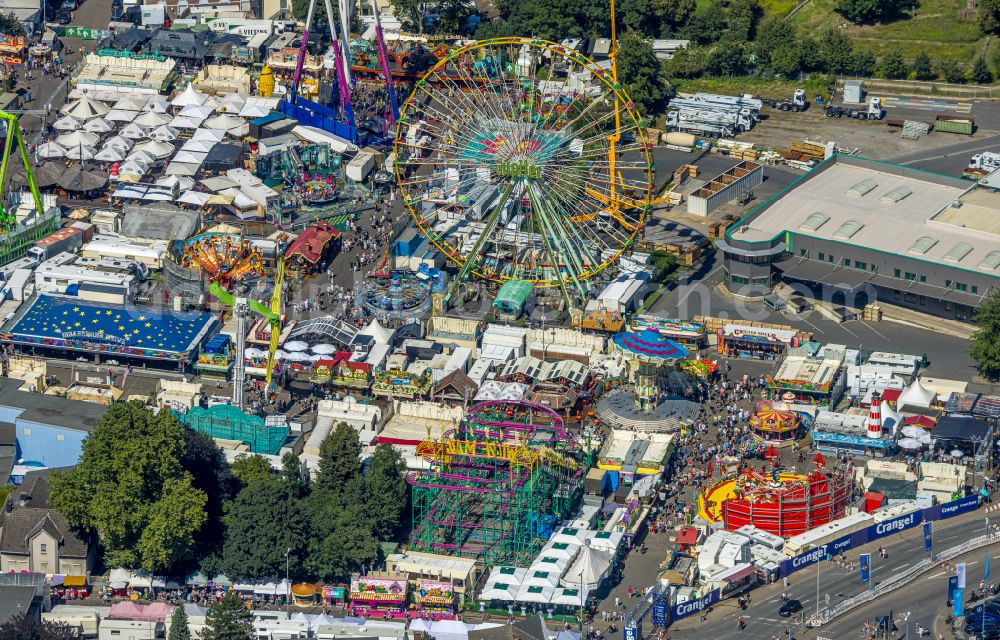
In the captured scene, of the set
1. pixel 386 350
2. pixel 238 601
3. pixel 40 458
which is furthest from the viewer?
pixel 386 350

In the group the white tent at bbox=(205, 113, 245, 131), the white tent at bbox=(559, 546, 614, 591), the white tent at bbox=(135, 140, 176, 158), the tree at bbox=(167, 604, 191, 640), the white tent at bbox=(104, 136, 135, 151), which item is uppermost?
the white tent at bbox=(205, 113, 245, 131)

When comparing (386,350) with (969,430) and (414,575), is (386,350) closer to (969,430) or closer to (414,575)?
(414,575)

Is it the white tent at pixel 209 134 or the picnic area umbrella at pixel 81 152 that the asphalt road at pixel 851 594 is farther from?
the picnic area umbrella at pixel 81 152

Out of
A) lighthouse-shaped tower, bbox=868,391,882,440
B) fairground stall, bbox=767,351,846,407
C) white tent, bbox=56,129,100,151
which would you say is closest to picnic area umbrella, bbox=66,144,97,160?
white tent, bbox=56,129,100,151

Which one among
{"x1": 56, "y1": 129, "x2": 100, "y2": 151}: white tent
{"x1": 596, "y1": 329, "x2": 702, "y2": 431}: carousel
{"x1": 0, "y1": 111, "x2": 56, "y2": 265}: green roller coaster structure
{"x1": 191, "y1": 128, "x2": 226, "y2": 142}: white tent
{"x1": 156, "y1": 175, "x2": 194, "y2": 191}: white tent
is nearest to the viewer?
{"x1": 596, "y1": 329, "x2": 702, "y2": 431}: carousel

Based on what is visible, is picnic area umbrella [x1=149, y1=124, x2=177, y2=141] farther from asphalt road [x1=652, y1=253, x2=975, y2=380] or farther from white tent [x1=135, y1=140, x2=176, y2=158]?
asphalt road [x1=652, y1=253, x2=975, y2=380]

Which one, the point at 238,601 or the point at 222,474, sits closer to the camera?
the point at 238,601

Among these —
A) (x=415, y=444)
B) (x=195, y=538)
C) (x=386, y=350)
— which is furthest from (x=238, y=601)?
(x=386, y=350)
